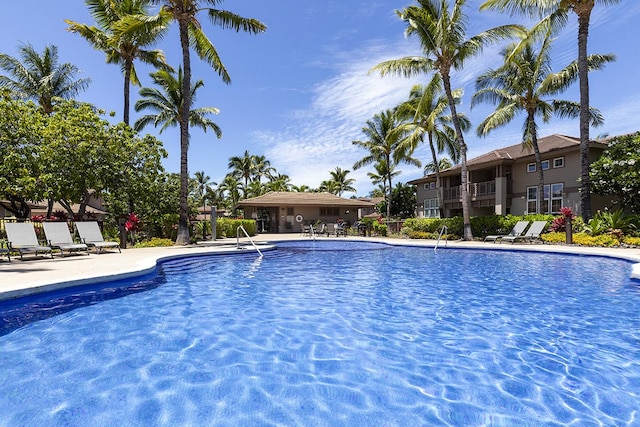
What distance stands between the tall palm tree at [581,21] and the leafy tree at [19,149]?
72.9ft

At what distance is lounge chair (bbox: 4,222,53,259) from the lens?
1023cm

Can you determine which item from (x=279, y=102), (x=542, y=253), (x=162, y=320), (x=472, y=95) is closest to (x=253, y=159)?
(x=279, y=102)

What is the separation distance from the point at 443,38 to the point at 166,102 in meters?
17.9

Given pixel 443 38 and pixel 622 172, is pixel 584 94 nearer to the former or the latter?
pixel 622 172

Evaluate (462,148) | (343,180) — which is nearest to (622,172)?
(462,148)

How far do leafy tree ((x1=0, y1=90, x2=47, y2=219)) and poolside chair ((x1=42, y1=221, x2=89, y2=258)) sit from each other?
213 centimetres

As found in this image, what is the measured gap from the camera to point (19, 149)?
542 inches

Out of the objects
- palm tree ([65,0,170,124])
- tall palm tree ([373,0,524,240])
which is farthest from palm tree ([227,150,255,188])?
tall palm tree ([373,0,524,240])

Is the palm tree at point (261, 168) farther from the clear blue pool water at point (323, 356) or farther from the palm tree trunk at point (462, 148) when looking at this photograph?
the clear blue pool water at point (323, 356)

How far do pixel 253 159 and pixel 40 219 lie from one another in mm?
38243

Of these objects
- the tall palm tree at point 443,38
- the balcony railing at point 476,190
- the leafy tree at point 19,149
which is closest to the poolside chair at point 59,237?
the leafy tree at point 19,149

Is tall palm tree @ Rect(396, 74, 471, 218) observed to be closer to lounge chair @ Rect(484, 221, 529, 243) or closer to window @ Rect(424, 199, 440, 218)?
window @ Rect(424, 199, 440, 218)

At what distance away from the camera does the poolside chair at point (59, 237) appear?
11398 mm

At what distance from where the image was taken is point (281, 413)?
2.97 m
